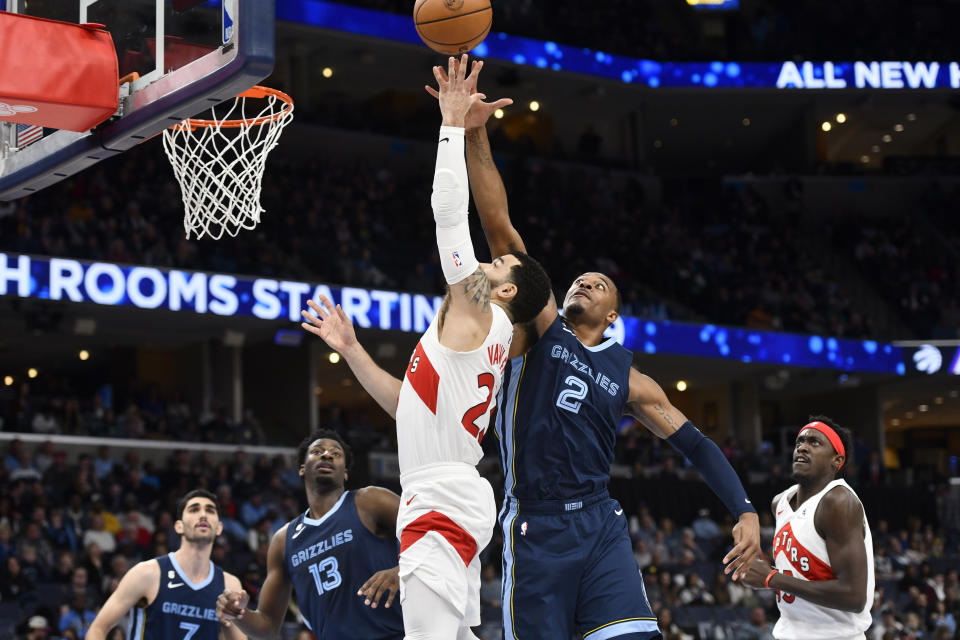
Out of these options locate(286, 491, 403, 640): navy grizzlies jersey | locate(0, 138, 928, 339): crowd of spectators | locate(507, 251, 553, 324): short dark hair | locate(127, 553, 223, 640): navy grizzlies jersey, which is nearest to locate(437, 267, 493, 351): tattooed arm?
locate(507, 251, 553, 324): short dark hair

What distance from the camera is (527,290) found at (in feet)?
15.7

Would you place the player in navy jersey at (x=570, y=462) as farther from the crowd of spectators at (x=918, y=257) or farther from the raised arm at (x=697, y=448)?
the crowd of spectators at (x=918, y=257)

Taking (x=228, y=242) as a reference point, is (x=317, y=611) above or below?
below

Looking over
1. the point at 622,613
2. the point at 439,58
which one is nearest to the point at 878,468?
the point at 439,58

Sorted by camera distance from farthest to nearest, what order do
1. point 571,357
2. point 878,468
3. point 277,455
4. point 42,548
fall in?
point 878,468 → point 277,455 → point 42,548 → point 571,357

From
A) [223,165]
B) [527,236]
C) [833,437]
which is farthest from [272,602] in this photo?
[527,236]

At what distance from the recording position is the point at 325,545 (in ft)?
20.0

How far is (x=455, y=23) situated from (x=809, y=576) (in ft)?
10.9

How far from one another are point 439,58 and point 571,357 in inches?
797

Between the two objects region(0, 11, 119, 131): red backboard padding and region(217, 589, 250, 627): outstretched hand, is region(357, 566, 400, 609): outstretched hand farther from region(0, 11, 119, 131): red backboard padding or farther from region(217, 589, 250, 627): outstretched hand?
region(0, 11, 119, 131): red backboard padding

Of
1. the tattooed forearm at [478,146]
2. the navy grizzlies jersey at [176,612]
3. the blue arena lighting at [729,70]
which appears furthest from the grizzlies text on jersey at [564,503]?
the blue arena lighting at [729,70]

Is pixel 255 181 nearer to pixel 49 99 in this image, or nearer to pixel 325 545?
pixel 49 99

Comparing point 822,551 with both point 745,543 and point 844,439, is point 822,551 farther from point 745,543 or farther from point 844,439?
point 745,543

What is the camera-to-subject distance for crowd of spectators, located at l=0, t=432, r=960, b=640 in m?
12.5
